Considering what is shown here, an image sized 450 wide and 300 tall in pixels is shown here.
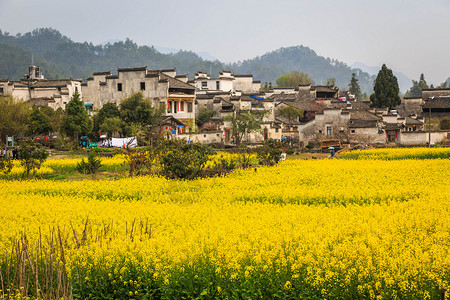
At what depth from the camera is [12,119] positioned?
45906 millimetres

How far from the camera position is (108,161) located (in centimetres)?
3575

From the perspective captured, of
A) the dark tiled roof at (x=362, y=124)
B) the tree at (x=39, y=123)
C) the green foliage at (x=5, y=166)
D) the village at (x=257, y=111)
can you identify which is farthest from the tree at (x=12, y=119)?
the dark tiled roof at (x=362, y=124)

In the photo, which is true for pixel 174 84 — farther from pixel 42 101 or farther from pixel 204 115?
pixel 42 101

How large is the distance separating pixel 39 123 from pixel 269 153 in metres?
27.2

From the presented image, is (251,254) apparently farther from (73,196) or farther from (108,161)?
(108,161)

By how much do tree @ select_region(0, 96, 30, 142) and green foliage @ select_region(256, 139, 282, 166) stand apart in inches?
927

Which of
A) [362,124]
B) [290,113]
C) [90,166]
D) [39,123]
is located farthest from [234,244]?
[290,113]

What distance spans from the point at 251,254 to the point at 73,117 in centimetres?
3877

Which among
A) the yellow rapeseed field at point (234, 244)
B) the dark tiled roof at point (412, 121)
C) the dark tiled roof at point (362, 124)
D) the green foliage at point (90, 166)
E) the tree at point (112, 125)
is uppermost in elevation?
the dark tiled roof at point (412, 121)

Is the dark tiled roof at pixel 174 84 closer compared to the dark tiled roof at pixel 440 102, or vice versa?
the dark tiled roof at pixel 174 84

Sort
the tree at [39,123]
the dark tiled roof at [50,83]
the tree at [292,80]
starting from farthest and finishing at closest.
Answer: the tree at [292,80], the dark tiled roof at [50,83], the tree at [39,123]

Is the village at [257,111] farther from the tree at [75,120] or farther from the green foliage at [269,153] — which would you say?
the green foliage at [269,153]

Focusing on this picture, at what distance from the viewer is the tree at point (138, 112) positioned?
51156 mm

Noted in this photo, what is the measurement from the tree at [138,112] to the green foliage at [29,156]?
→ 2174cm
